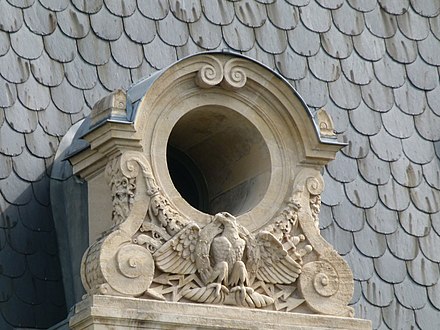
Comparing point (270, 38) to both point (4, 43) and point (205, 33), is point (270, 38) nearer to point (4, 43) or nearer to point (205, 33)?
point (205, 33)

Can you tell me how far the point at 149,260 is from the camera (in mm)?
9578

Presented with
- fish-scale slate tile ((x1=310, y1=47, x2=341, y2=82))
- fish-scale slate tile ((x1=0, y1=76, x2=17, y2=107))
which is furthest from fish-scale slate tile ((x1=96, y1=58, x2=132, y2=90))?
fish-scale slate tile ((x1=310, y1=47, x2=341, y2=82))

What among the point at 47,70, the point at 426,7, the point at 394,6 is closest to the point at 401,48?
the point at 394,6

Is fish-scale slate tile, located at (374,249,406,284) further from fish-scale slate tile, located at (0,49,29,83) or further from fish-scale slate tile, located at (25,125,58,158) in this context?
fish-scale slate tile, located at (0,49,29,83)

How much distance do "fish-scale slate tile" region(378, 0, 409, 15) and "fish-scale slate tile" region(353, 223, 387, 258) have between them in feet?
5.86

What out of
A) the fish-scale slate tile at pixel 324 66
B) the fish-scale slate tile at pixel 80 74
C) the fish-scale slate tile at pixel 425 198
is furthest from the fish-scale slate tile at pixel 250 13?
the fish-scale slate tile at pixel 425 198

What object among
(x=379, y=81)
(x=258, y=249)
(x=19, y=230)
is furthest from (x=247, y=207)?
(x=379, y=81)

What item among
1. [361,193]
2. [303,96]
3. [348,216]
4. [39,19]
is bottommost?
[348,216]

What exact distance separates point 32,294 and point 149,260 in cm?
113

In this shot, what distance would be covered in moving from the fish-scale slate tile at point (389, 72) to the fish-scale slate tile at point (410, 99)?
0.18 feet

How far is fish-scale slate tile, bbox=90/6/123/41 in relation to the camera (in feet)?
36.6

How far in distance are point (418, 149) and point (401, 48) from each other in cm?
81

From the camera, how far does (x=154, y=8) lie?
11.4 meters

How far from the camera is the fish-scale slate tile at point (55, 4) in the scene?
11.0 metres
